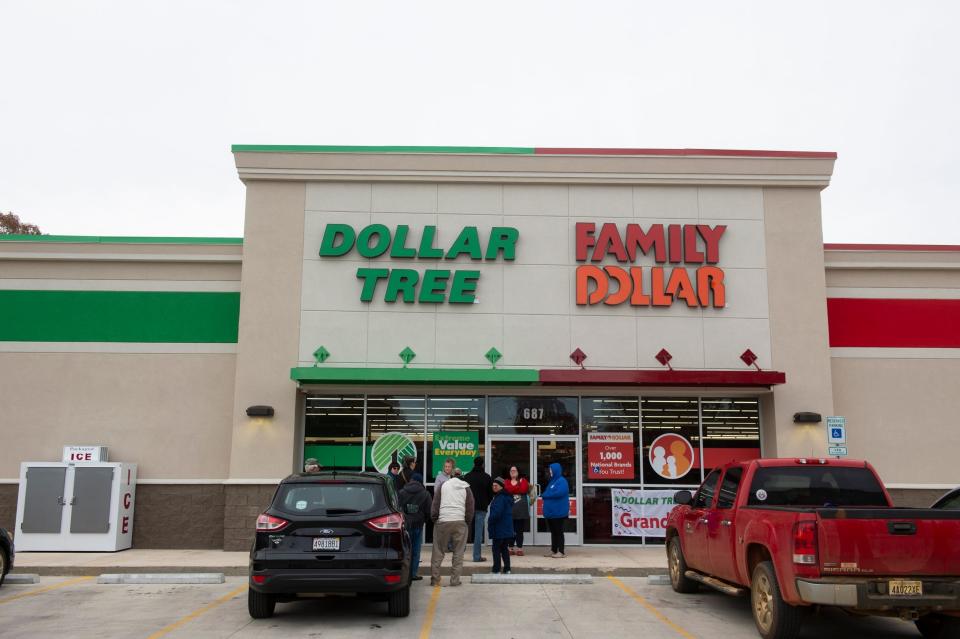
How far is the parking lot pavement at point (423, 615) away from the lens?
366 inches

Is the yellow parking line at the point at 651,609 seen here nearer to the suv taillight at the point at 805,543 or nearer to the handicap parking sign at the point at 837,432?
the suv taillight at the point at 805,543

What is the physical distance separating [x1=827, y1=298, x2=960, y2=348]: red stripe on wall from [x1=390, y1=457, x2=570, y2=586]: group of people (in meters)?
7.46

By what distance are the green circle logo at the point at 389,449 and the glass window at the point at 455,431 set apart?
403 mm

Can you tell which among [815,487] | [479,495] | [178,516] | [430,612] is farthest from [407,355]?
[815,487]

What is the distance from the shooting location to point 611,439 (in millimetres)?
17641

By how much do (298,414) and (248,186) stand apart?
16.6 feet

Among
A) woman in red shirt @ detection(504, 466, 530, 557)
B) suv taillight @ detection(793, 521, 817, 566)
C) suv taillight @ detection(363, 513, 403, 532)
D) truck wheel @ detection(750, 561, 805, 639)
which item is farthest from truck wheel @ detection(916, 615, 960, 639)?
woman in red shirt @ detection(504, 466, 530, 557)

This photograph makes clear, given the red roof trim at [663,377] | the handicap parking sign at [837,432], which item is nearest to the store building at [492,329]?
the red roof trim at [663,377]

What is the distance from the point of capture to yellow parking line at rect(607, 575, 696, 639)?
929 centimetres

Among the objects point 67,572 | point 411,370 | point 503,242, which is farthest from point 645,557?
point 67,572

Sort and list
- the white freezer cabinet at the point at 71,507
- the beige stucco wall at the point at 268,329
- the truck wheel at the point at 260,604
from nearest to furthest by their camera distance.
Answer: the truck wheel at the point at 260,604, the white freezer cabinet at the point at 71,507, the beige stucco wall at the point at 268,329

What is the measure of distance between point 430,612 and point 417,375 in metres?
6.66

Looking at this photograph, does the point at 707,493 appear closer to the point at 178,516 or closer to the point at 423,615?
the point at 423,615

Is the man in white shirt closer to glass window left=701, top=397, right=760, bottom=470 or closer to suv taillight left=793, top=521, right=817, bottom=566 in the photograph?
suv taillight left=793, top=521, right=817, bottom=566
